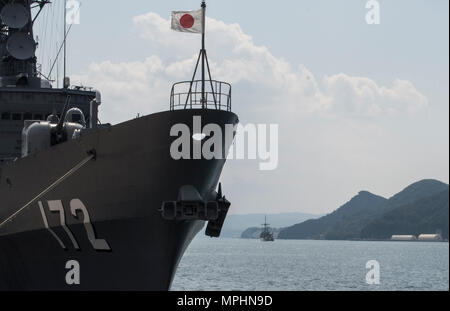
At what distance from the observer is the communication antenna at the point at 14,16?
24.0m

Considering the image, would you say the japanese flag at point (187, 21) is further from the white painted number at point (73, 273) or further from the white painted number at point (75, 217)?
the white painted number at point (73, 273)

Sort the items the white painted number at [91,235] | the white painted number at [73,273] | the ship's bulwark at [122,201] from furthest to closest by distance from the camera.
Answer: the white painted number at [73,273] → the white painted number at [91,235] → the ship's bulwark at [122,201]

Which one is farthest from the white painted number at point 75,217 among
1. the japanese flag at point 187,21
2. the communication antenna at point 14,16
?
the communication antenna at point 14,16

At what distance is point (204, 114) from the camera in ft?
50.9

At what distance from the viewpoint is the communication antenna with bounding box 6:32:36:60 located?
24.4 m

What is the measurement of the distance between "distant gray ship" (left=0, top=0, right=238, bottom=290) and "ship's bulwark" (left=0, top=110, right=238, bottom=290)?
22 millimetres

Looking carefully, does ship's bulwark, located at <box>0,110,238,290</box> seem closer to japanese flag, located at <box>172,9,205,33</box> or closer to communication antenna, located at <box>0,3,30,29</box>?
japanese flag, located at <box>172,9,205,33</box>

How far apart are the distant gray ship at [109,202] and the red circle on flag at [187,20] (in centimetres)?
78

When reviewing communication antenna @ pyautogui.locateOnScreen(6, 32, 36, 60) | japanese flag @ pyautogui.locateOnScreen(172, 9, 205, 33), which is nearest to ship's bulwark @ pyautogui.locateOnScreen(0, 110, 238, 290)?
japanese flag @ pyautogui.locateOnScreen(172, 9, 205, 33)

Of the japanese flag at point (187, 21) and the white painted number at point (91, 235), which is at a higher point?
the japanese flag at point (187, 21)

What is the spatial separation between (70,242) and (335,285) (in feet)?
137

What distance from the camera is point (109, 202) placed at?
1596 cm
